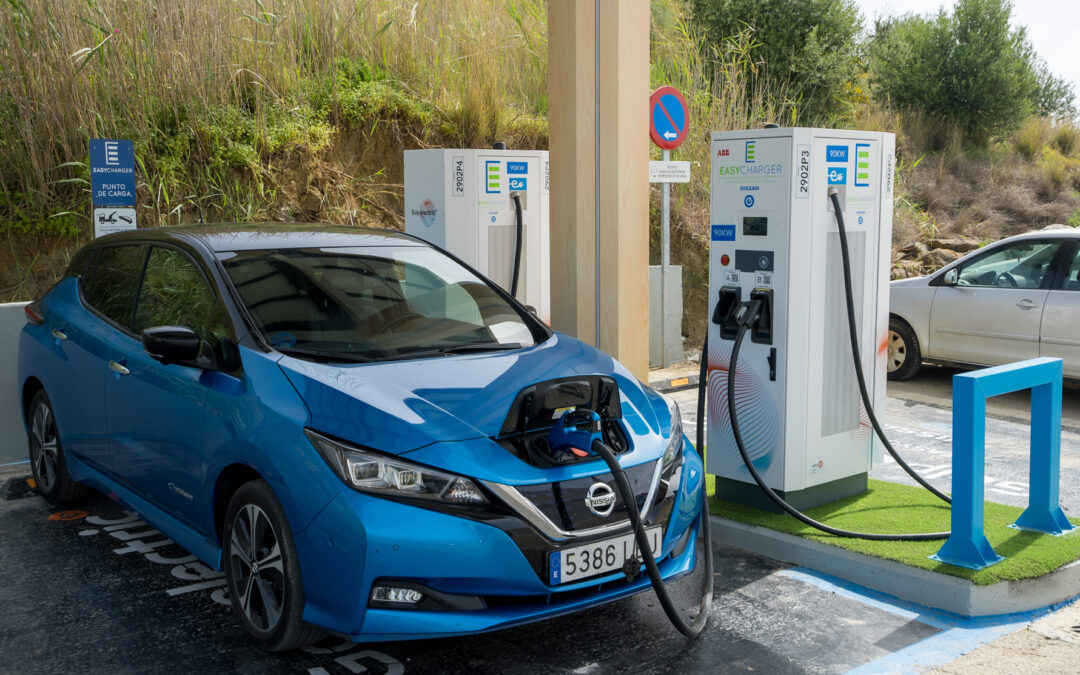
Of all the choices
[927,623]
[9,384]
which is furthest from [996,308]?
[9,384]

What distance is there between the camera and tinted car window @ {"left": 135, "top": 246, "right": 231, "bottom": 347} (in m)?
4.16

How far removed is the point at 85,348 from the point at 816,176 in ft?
12.6

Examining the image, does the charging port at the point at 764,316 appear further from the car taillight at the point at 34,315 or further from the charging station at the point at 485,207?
the car taillight at the point at 34,315

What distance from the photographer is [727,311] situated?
5172mm

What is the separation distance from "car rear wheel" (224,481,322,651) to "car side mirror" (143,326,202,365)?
645 millimetres

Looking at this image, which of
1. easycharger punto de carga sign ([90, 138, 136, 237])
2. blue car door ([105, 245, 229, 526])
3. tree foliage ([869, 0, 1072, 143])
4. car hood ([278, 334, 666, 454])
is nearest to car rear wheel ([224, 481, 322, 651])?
blue car door ([105, 245, 229, 526])

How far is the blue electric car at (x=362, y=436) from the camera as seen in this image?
3.26 metres

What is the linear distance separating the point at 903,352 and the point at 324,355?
7427mm

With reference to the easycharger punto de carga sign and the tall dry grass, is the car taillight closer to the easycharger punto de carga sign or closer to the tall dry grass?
the easycharger punto de carga sign

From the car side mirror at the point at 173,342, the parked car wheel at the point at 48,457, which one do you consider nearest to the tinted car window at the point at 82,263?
the parked car wheel at the point at 48,457

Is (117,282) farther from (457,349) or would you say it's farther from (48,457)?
(457,349)

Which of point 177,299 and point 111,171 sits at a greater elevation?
point 111,171

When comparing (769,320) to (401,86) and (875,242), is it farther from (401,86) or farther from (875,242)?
(401,86)

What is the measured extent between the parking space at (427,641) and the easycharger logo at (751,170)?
1983 millimetres
